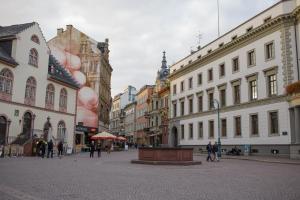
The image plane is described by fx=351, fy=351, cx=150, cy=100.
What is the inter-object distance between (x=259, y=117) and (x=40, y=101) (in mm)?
24518

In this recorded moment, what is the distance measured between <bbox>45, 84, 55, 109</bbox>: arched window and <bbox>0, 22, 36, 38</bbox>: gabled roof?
23.9 feet

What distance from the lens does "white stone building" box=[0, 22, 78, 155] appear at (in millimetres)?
34781

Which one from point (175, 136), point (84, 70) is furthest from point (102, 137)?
point (84, 70)

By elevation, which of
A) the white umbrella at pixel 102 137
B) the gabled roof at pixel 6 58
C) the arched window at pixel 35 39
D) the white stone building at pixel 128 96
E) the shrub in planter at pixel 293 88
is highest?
the white stone building at pixel 128 96

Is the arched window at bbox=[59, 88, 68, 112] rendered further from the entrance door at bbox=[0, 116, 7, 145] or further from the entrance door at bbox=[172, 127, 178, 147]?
the entrance door at bbox=[172, 127, 178, 147]

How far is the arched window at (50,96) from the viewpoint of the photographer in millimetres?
41469

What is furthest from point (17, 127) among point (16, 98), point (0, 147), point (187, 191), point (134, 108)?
point (134, 108)

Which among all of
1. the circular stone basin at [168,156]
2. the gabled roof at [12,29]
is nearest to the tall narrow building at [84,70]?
the gabled roof at [12,29]

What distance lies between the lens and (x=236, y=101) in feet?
142

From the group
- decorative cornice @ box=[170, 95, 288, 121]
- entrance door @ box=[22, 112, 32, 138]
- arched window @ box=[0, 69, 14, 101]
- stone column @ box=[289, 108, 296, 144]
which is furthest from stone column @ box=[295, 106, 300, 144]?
arched window @ box=[0, 69, 14, 101]

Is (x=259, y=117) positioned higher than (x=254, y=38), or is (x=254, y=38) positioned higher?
(x=254, y=38)

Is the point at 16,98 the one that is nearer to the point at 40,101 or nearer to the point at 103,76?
the point at 40,101

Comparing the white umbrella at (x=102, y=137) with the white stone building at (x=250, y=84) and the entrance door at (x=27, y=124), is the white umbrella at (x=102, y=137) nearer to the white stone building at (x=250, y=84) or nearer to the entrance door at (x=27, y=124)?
the entrance door at (x=27, y=124)

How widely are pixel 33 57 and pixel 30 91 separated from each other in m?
3.83
